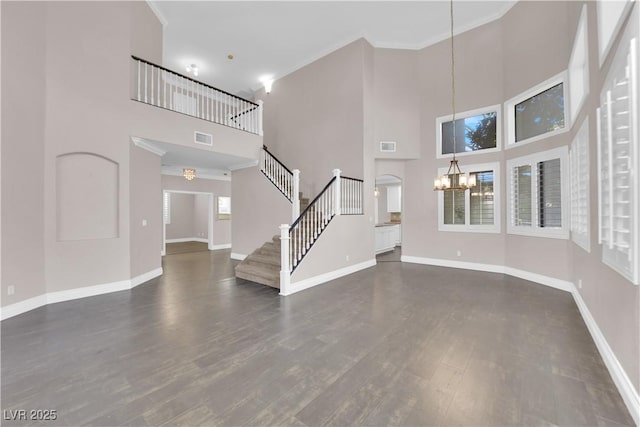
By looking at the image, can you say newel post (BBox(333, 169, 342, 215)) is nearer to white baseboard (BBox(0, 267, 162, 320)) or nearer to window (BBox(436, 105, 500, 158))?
window (BBox(436, 105, 500, 158))

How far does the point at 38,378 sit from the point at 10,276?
7.67 ft

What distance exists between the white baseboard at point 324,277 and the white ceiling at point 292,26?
582 centimetres

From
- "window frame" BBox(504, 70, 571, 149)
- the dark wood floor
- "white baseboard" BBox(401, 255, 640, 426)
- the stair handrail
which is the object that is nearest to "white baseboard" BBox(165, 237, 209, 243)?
the stair handrail

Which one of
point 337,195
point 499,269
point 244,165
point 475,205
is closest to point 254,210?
point 244,165

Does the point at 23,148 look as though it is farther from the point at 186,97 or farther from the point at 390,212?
the point at 390,212

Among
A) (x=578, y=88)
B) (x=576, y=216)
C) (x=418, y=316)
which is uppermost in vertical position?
(x=578, y=88)

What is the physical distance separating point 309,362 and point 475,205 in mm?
5792

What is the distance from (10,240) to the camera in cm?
351

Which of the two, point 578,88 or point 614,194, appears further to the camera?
point 578,88

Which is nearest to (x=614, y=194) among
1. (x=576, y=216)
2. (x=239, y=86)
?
(x=576, y=216)

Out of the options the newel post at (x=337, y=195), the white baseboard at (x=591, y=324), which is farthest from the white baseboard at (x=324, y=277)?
the white baseboard at (x=591, y=324)

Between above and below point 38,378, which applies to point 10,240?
above

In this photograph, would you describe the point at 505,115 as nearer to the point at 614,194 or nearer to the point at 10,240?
the point at 614,194

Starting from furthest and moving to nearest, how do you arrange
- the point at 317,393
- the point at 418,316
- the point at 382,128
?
the point at 382,128 < the point at 418,316 < the point at 317,393
